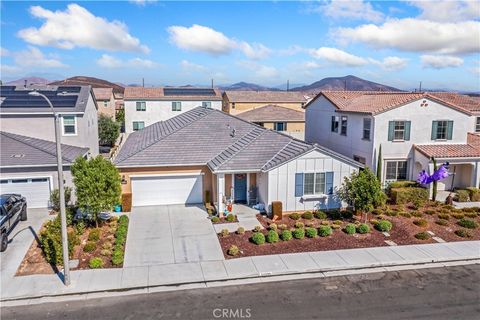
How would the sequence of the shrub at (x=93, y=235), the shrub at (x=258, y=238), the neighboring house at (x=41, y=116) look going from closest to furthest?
the shrub at (x=258, y=238), the shrub at (x=93, y=235), the neighboring house at (x=41, y=116)

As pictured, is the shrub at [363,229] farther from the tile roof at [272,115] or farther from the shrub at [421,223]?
the tile roof at [272,115]

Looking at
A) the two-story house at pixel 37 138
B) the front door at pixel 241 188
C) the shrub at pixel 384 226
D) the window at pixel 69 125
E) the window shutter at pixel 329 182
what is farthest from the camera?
the window at pixel 69 125

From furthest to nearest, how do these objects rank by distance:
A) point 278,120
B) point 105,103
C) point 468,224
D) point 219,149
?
point 105,103 → point 278,120 → point 219,149 → point 468,224

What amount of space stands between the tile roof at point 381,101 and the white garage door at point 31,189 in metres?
20.2

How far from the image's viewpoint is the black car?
1645cm

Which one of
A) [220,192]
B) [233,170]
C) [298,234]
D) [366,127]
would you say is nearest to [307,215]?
[298,234]

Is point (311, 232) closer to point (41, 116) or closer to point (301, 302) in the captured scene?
point (301, 302)

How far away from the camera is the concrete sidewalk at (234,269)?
1317cm

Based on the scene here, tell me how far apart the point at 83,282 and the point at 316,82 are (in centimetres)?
16272

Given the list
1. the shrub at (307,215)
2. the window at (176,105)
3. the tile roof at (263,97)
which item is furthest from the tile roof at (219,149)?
the tile roof at (263,97)

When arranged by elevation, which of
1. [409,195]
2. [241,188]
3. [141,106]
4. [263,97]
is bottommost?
[409,195]

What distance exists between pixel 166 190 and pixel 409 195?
14545 mm

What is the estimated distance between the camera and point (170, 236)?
17891mm

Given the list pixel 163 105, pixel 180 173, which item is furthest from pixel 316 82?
pixel 180 173
